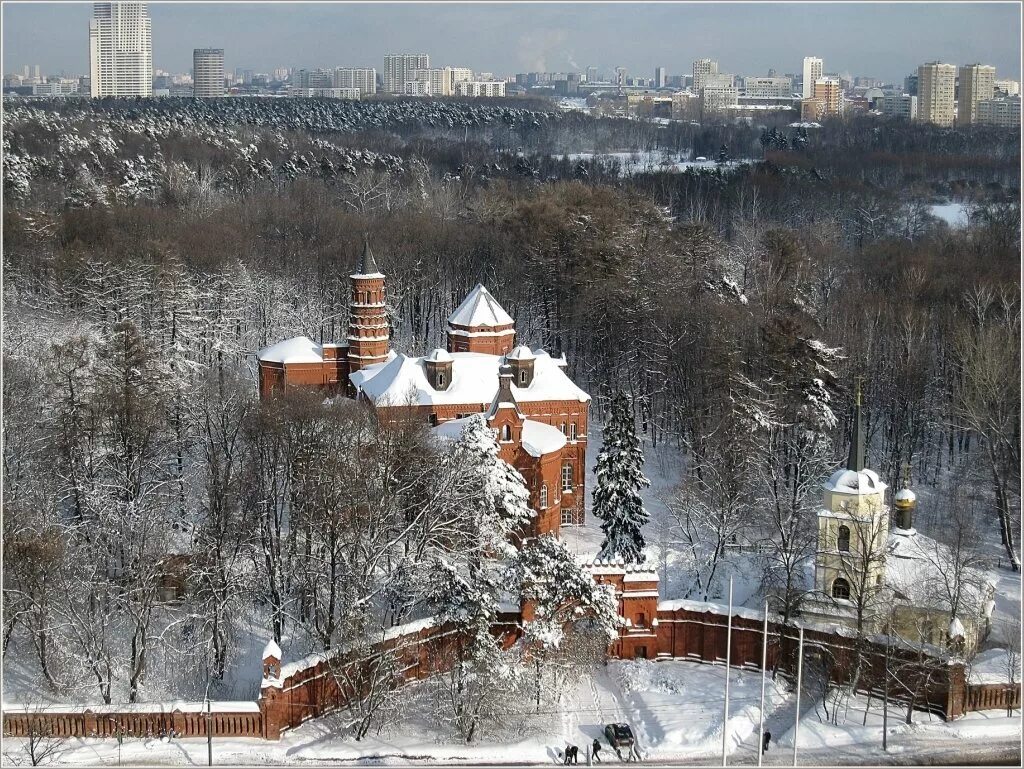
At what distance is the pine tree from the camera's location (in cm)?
3198

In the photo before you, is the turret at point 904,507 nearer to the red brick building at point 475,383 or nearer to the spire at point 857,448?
the spire at point 857,448

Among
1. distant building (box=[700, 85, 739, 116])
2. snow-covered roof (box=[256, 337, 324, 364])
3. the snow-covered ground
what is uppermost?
distant building (box=[700, 85, 739, 116])

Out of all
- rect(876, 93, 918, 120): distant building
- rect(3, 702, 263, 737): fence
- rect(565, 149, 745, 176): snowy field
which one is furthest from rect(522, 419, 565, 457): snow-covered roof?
rect(876, 93, 918, 120): distant building

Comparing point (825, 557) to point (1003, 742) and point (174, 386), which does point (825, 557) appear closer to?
point (1003, 742)

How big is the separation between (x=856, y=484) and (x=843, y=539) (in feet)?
4.15

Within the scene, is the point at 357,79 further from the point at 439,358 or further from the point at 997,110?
the point at 439,358

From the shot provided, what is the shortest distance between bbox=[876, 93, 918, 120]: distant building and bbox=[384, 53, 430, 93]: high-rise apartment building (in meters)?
54.2

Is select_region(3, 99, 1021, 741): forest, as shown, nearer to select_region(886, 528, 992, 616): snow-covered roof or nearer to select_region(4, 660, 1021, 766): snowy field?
select_region(4, 660, 1021, 766): snowy field

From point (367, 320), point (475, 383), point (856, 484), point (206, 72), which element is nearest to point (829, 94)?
point (206, 72)

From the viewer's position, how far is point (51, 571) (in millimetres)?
26297

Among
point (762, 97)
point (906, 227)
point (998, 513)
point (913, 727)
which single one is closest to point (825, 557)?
point (913, 727)

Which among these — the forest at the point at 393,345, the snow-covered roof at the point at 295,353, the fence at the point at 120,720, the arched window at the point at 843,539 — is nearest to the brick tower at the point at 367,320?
the snow-covered roof at the point at 295,353

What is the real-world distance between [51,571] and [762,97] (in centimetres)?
14859

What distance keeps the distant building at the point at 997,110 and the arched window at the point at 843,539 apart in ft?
315
